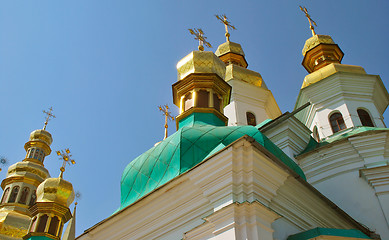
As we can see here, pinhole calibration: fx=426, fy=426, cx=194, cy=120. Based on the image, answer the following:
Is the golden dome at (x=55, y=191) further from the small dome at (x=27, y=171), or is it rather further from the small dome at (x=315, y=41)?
the small dome at (x=315, y=41)

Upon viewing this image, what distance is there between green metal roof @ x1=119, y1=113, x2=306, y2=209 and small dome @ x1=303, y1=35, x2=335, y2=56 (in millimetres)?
10741

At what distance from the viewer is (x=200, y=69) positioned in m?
10.6

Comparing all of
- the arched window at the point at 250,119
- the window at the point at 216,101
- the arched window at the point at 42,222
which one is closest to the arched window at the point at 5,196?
the arched window at the point at 42,222

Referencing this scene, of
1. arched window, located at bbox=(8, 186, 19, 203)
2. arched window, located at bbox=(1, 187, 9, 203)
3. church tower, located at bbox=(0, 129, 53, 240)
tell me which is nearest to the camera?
church tower, located at bbox=(0, 129, 53, 240)

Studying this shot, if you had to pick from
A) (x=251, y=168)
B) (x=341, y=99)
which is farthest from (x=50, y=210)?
(x=341, y=99)

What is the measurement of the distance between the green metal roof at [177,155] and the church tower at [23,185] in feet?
42.5

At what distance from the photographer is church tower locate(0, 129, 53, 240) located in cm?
1888

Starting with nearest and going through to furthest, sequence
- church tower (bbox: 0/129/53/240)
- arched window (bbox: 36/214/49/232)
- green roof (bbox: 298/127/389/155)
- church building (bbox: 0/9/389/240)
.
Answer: church building (bbox: 0/9/389/240) → green roof (bbox: 298/127/389/155) → arched window (bbox: 36/214/49/232) → church tower (bbox: 0/129/53/240)

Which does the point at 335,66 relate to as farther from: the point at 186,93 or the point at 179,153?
the point at 179,153

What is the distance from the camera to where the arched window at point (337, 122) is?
13172 millimetres

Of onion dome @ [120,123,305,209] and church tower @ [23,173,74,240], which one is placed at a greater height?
church tower @ [23,173,74,240]

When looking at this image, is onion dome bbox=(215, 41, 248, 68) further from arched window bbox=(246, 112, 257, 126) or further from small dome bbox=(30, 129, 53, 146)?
small dome bbox=(30, 129, 53, 146)

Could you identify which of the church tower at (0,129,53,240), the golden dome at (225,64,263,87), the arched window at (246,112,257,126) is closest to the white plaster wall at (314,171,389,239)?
the arched window at (246,112,257,126)

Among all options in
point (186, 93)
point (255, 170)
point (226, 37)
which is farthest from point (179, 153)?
point (226, 37)
